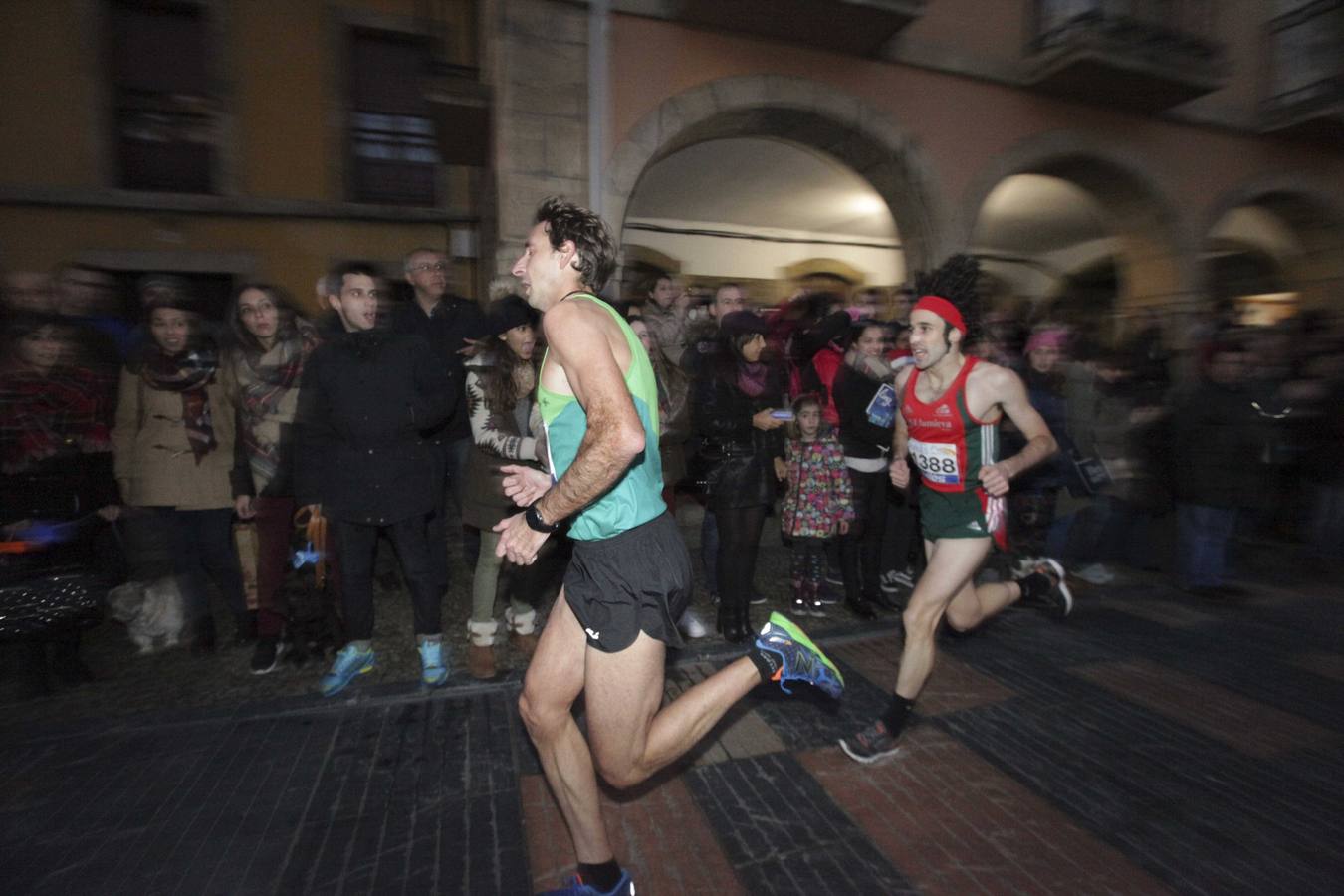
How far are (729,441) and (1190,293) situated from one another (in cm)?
869

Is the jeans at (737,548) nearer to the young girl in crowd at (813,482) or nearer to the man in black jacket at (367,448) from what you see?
the young girl in crowd at (813,482)

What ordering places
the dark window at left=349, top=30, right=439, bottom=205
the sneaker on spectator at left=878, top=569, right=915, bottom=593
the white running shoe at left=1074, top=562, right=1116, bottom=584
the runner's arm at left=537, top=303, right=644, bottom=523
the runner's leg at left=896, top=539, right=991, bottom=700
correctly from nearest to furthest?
the runner's arm at left=537, top=303, right=644, bottom=523 → the runner's leg at left=896, top=539, right=991, bottom=700 → the sneaker on spectator at left=878, top=569, right=915, bottom=593 → the white running shoe at left=1074, top=562, right=1116, bottom=584 → the dark window at left=349, top=30, right=439, bottom=205

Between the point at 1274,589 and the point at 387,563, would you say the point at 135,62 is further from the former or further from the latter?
the point at 1274,589

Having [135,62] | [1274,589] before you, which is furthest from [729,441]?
[135,62]

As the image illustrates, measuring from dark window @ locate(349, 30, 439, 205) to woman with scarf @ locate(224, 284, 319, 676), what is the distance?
653 cm

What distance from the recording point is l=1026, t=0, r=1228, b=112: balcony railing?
860 centimetres

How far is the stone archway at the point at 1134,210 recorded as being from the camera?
365 inches

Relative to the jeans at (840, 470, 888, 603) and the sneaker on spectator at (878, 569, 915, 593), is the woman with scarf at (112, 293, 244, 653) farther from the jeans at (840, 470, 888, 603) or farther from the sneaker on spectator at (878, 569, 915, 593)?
the sneaker on spectator at (878, 569, 915, 593)

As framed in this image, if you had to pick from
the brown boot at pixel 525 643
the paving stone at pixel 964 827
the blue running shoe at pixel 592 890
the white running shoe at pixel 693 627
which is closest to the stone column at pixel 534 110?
the brown boot at pixel 525 643

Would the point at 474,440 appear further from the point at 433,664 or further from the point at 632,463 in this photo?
the point at 632,463

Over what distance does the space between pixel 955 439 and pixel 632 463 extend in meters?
1.92

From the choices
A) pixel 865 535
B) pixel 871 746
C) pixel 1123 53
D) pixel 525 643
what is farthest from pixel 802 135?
pixel 871 746

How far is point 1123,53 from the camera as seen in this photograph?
870 cm

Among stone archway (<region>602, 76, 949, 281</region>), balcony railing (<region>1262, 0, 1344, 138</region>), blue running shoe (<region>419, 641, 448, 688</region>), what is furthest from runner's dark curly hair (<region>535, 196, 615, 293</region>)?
balcony railing (<region>1262, 0, 1344, 138</region>)
